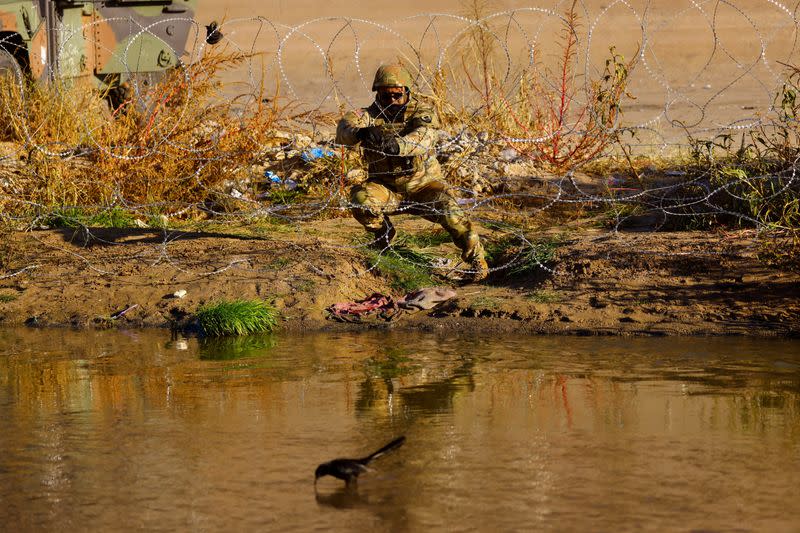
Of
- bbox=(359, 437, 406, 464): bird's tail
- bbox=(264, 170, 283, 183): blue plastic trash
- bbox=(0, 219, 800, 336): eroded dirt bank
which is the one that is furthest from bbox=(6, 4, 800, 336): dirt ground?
bbox=(359, 437, 406, 464): bird's tail

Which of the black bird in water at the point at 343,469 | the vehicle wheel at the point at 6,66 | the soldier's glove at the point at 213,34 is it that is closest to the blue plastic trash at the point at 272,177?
the soldier's glove at the point at 213,34

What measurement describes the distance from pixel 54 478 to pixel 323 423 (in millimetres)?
1188

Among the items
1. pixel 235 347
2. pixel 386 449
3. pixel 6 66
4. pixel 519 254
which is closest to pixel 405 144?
pixel 519 254

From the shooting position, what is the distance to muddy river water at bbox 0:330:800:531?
4172 millimetres

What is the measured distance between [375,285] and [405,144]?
38.7 inches

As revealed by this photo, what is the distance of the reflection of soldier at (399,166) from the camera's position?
7.95m

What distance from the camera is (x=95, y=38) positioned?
12.7 metres

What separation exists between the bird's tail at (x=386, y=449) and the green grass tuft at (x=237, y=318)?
8.98 ft

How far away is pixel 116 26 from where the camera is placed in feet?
42.0

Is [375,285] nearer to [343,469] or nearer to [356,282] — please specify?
[356,282]

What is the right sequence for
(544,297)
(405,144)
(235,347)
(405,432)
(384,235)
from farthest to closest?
(384,235), (405,144), (544,297), (235,347), (405,432)

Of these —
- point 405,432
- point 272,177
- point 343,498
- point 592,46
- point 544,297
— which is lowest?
point 343,498

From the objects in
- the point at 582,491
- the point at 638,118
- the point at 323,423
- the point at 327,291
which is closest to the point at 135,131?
the point at 327,291

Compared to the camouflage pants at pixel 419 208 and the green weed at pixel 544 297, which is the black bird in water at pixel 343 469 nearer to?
the green weed at pixel 544 297
